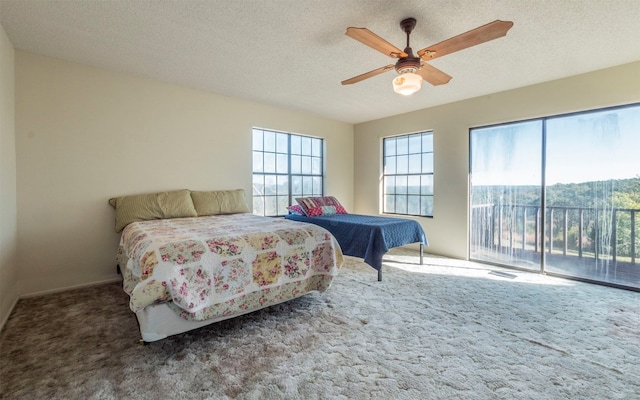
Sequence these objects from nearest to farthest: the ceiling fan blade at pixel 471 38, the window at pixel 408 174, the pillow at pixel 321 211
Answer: the ceiling fan blade at pixel 471 38
the pillow at pixel 321 211
the window at pixel 408 174

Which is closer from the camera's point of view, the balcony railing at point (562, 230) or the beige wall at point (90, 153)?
the beige wall at point (90, 153)

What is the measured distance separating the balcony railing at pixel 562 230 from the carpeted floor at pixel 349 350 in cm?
58

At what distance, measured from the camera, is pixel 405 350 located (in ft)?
6.47

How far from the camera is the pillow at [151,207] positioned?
10.7 ft

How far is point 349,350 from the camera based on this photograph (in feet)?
6.47

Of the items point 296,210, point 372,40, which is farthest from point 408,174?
point 372,40

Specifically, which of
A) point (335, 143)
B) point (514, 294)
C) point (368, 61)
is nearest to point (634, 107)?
point (514, 294)

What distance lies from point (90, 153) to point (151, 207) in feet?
2.91

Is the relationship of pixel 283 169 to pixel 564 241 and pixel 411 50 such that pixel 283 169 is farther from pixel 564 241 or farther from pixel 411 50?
pixel 564 241

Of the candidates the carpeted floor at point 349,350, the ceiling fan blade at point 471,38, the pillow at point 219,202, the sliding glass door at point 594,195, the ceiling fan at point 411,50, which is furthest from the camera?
the pillow at point 219,202

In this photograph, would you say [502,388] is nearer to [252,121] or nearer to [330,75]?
[330,75]

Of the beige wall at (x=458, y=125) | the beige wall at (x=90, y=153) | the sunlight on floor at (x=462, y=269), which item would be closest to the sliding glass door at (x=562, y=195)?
the beige wall at (x=458, y=125)

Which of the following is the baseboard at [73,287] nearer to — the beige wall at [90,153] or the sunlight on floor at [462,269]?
the beige wall at [90,153]

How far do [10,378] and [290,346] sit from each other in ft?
5.34
